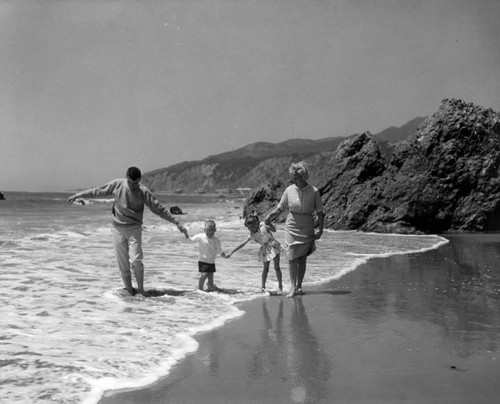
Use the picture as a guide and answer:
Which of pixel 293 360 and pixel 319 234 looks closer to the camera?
pixel 293 360

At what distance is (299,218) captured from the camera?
823cm

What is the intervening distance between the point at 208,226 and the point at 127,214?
1.30 metres

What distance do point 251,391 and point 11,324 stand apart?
3.39 metres

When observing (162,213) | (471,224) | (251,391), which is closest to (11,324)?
(162,213)

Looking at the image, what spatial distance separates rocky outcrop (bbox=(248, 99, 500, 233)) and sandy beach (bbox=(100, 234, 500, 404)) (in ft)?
47.7

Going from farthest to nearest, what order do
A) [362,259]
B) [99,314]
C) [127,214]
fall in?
1. [362,259]
2. [127,214]
3. [99,314]

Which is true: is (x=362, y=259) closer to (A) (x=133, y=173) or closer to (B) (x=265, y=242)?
(B) (x=265, y=242)

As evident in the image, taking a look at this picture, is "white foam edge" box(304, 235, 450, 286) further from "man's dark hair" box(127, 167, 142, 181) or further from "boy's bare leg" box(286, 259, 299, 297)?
"man's dark hair" box(127, 167, 142, 181)

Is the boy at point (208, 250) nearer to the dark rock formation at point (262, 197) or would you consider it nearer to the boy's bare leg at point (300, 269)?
the boy's bare leg at point (300, 269)

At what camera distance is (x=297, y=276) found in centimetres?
839

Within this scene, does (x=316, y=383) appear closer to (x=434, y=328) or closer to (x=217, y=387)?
(x=217, y=387)

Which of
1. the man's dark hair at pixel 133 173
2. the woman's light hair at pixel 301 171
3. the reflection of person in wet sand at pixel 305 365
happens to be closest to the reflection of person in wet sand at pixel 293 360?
the reflection of person in wet sand at pixel 305 365

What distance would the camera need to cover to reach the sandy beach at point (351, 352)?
4.00 m

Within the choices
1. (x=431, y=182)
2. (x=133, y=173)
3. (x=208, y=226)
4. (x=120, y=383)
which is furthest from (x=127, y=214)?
(x=431, y=182)
